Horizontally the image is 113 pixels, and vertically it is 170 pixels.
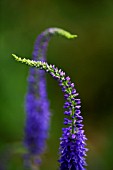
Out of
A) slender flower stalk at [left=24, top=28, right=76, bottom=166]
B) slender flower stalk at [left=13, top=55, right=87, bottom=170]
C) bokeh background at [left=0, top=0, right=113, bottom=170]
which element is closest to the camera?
slender flower stalk at [left=13, top=55, right=87, bottom=170]

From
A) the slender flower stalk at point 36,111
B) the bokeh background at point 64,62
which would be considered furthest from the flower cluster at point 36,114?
the bokeh background at point 64,62

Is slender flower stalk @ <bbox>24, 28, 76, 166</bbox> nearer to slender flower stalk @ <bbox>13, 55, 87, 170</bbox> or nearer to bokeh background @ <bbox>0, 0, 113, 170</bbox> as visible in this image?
slender flower stalk @ <bbox>13, 55, 87, 170</bbox>

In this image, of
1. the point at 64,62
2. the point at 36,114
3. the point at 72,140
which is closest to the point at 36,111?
the point at 36,114

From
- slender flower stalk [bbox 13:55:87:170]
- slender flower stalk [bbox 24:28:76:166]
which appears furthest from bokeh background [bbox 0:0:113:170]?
slender flower stalk [bbox 13:55:87:170]

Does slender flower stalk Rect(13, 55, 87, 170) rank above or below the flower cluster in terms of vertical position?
below

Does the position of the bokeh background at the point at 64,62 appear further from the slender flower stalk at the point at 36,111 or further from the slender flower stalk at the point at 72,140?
the slender flower stalk at the point at 72,140

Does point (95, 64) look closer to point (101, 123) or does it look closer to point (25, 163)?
point (101, 123)
